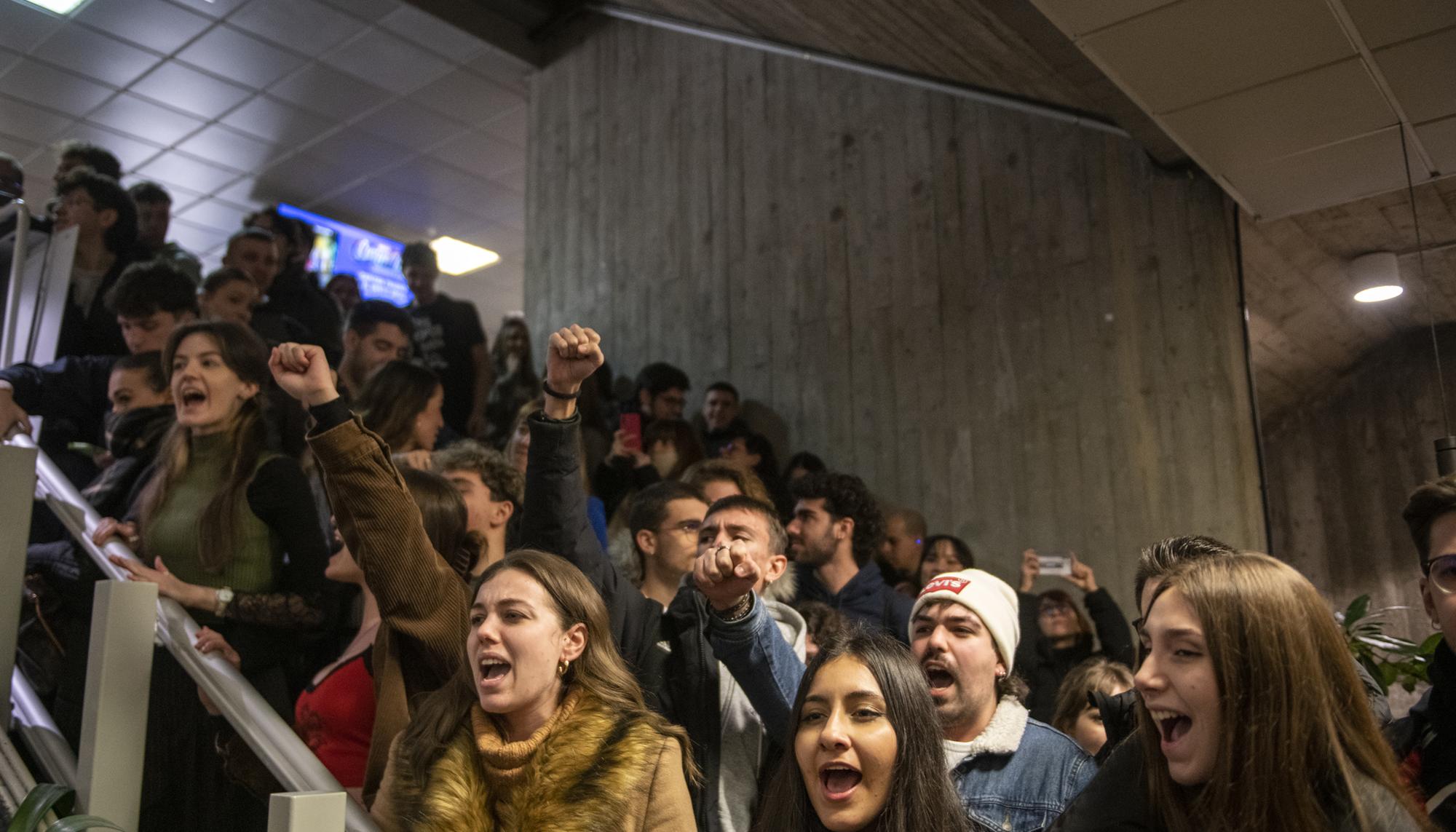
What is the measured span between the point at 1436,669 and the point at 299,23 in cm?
678

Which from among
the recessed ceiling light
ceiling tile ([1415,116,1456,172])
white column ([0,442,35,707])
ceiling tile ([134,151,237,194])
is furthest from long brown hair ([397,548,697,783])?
the recessed ceiling light

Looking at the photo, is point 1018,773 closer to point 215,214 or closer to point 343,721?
point 343,721

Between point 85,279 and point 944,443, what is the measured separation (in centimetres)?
353

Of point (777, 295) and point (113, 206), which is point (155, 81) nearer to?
point (113, 206)

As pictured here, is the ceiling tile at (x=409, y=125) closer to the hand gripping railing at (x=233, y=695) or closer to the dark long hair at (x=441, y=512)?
the hand gripping railing at (x=233, y=695)

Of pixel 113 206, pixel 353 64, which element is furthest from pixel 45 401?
pixel 353 64

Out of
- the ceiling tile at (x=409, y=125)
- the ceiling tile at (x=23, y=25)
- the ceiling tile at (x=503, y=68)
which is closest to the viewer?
the ceiling tile at (x=23, y=25)

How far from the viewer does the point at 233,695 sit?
190cm

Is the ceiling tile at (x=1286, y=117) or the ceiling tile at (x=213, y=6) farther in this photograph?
the ceiling tile at (x=213, y=6)

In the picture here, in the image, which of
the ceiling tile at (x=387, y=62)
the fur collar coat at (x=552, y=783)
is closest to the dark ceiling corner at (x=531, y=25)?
the ceiling tile at (x=387, y=62)

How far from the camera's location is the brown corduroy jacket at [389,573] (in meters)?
2.03

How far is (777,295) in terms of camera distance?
618 cm

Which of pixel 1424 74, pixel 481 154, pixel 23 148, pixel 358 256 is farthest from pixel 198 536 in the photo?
pixel 358 256

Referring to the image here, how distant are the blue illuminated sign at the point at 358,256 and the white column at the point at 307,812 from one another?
25.0 feet
